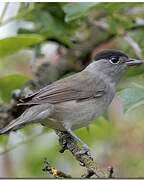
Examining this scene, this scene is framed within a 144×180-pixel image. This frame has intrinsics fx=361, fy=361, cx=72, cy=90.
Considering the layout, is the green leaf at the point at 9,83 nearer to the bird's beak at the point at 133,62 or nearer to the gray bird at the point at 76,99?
the gray bird at the point at 76,99

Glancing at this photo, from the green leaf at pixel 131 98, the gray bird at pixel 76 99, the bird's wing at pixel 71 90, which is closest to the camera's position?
the green leaf at pixel 131 98

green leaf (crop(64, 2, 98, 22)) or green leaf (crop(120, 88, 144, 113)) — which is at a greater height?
green leaf (crop(64, 2, 98, 22))

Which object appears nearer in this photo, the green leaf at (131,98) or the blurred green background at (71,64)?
the green leaf at (131,98)

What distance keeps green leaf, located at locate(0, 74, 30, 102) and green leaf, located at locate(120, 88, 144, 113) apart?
1.53 metres

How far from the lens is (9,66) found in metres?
5.74

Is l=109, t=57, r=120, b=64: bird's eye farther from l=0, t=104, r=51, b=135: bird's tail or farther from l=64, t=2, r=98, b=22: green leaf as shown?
l=0, t=104, r=51, b=135: bird's tail

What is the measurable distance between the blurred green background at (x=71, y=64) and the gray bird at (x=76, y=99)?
7.2 inches

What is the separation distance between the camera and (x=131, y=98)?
2.74 m

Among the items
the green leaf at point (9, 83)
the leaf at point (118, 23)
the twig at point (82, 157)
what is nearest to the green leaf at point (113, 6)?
the leaf at point (118, 23)

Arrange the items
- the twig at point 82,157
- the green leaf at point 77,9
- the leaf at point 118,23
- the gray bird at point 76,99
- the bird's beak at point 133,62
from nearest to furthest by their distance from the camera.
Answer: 1. the twig at point 82,157
2. the gray bird at point 76,99
3. the green leaf at point 77,9
4. the bird's beak at point 133,62
5. the leaf at point 118,23

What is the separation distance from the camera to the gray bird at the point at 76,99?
128 inches

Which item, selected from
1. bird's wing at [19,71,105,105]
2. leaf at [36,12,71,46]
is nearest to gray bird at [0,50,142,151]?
bird's wing at [19,71,105,105]

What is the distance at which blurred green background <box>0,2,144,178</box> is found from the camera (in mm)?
3770

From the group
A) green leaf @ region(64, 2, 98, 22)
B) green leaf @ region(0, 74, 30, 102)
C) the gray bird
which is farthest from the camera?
green leaf @ region(0, 74, 30, 102)
